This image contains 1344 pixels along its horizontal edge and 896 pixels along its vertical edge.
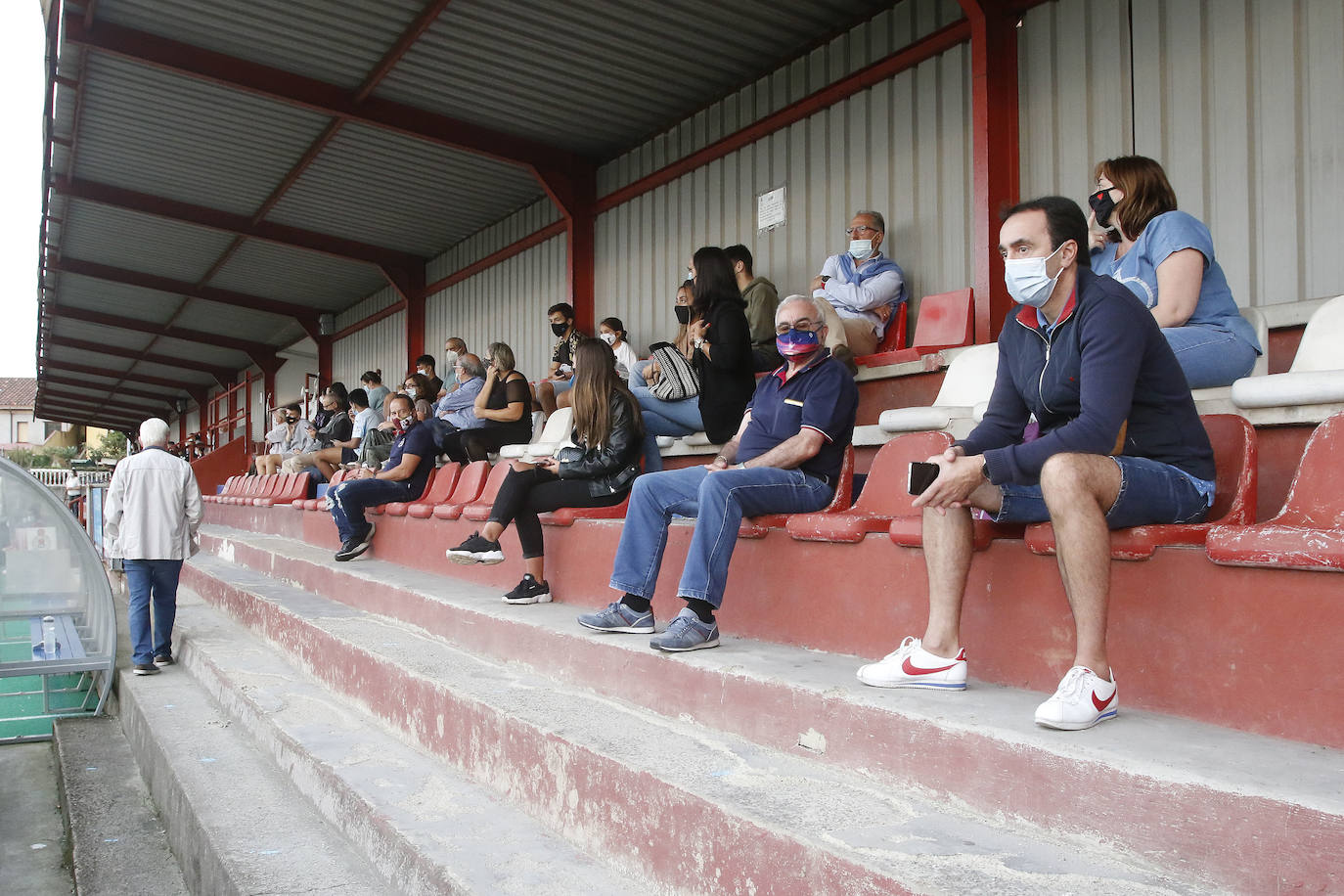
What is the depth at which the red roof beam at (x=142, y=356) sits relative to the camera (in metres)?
22.3

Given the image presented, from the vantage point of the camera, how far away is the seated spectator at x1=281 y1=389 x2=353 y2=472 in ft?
34.0

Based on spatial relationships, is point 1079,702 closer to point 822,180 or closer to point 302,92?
point 822,180

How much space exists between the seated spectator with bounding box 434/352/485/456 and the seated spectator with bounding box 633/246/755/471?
255cm

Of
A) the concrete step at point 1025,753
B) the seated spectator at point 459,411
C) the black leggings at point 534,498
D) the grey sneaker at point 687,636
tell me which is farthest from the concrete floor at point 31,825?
the seated spectator at point 459,411

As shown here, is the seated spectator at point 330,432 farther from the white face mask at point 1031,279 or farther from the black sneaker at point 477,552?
the white face mask at point 1031,279

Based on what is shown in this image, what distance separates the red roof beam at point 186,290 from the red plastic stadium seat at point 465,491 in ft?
40.3

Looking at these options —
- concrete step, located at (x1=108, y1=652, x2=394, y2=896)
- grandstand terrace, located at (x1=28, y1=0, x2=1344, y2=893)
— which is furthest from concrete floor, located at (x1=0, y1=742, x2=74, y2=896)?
concrete step, located at (x1=108, y1=652, x2=394, y2=896)

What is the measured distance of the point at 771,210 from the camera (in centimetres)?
753

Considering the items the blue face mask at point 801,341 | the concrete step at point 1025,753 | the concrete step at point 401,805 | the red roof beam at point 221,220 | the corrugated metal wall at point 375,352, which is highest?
the red roof beam at point 221,220

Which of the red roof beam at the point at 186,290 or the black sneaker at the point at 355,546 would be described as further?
the red roof beam at the point at 186,290

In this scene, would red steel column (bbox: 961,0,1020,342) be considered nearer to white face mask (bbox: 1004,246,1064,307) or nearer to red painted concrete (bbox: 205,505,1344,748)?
red painted concrete (bbox: 205,505,1344,748)

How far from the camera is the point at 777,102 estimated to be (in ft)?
24.3

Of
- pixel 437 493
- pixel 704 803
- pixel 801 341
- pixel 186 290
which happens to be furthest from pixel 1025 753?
pixel 186 290

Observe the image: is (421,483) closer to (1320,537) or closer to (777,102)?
(777,102)
